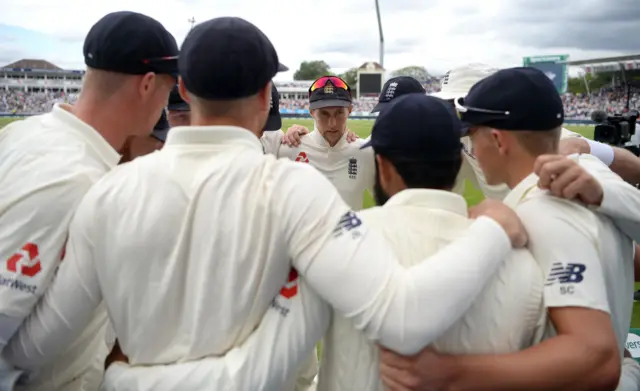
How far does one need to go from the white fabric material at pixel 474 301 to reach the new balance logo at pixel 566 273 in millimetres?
34

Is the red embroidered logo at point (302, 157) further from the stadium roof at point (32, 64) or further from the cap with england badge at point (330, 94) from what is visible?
the stadium roof at point (32, 64)

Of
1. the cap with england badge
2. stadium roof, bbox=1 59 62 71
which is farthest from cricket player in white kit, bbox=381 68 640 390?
stadium roof, bbox=1 59 62 71

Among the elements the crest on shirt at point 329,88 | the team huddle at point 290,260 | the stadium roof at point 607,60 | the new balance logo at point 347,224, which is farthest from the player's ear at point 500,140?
the stadium roof at point 607,60

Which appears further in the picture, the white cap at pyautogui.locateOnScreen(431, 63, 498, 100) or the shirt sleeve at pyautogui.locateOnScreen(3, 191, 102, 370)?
the white cap at pyautogui.locateOnScreen(431, 63, 498, 100)

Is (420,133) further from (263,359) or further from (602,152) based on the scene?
(602,152)

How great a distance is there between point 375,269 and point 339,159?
147 inches

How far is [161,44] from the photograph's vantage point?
187 centimetres

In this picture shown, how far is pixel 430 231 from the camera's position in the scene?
1.47 metres

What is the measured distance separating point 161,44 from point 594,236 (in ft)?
5.30

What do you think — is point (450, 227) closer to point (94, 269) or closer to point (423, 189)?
point (423, 189)

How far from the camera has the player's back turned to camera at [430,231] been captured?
148 centimetres

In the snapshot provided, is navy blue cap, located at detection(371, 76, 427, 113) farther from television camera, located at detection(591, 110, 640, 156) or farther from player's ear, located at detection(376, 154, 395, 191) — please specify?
player's ear, located at detection(376, 154, 395, 191)

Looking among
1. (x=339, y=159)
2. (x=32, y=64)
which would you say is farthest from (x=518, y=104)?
(x=32, y=64)

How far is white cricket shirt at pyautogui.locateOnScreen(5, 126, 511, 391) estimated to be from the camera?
1312 millimetres
